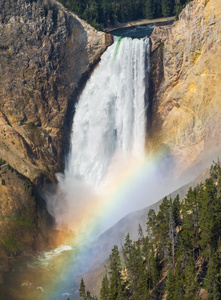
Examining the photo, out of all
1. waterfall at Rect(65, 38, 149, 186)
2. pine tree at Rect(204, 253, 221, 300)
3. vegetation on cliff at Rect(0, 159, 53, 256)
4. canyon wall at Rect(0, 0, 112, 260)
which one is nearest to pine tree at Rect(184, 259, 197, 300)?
pine tree at Rect(204, 253, 221, 300)

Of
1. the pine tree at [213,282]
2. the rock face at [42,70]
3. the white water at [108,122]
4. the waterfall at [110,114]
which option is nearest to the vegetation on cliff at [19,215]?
the rock face at [42,70]

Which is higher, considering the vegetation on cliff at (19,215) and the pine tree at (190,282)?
the vegetation on cliff at (19,215)

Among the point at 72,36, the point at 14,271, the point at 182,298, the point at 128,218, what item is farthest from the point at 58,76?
the point at 182,298

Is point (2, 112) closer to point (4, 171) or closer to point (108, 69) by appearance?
point (4, 171)

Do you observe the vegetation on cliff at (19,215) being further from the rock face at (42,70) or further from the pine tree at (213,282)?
the pine tree at (213,282)

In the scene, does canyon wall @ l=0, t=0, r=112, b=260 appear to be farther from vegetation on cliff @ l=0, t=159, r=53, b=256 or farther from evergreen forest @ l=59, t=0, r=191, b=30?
evergreen forest @ l=59, t=0, r=191, b=30

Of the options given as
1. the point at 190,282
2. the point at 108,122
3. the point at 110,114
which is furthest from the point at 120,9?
the point at 190,282
